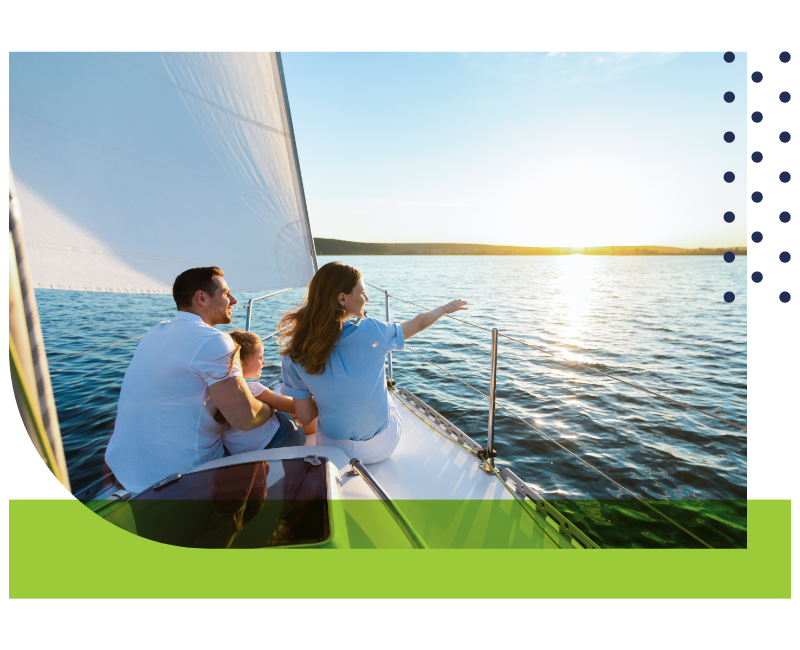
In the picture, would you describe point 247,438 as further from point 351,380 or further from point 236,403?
point 351,380

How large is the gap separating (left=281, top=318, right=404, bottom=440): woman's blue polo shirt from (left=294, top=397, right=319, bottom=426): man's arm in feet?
0.08

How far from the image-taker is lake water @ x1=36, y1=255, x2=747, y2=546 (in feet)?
7.85

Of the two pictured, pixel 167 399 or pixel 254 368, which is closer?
pixel 167 399

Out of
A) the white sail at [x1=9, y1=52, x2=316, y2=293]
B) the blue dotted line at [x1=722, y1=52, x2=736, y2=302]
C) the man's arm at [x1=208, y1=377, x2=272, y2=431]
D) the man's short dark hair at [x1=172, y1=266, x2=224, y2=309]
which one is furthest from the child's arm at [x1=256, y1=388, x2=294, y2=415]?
the blue dotted line at [x1=722, y1=52, x2=736, y2=302]

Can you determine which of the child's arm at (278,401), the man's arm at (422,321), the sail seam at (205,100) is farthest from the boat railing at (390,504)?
the sail seam at (205,100)

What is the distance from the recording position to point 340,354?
1384 mm

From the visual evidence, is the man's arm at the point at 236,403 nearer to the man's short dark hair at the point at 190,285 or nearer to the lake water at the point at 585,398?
the man's short dark hair at the point at 190,285

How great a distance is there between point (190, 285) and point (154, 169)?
82 cm

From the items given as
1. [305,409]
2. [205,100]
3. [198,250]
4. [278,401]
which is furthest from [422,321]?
[205,100]

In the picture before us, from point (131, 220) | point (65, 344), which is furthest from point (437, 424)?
point (65, 344)

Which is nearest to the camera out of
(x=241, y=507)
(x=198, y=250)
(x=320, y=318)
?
(x=241, y=507)

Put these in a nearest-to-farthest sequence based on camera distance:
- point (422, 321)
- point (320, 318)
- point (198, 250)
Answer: point (320, 318)
point (422, 321)
point (198, 250)

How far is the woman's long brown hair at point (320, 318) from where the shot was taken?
1337mm
